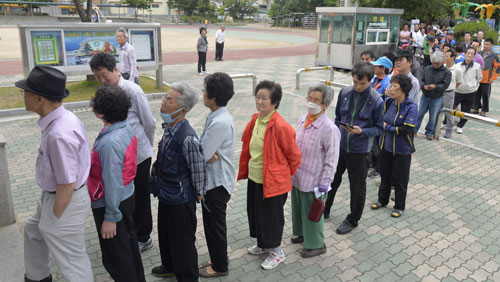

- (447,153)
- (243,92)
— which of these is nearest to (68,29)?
(243,92)

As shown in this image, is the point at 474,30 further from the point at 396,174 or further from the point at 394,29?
the point at 396,174

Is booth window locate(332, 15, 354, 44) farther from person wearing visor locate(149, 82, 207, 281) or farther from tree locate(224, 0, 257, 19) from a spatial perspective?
tree locate(224, 0, 257, 19)

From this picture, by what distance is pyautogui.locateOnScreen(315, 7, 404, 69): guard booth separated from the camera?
16403 millimetres

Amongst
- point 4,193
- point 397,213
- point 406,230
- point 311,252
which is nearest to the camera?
point 311,252

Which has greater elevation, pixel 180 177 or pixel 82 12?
pixel 82 12

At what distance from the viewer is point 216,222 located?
11.3 ft

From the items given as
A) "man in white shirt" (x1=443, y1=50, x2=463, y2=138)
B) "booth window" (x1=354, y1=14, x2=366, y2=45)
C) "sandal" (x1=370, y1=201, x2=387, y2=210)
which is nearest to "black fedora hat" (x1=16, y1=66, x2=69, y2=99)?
"sandal" (x1=370, y1=201, x2=387, y2=210)

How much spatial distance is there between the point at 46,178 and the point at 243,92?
31.6ft

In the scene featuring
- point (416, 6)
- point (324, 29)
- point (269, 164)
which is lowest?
point (269, 164)

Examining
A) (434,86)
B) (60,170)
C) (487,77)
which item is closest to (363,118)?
(60,170)

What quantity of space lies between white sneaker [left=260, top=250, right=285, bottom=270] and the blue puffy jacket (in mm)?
1353

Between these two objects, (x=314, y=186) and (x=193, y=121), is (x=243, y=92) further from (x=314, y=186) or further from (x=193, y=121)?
(x=314, y=186)

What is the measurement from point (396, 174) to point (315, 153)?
161 cm

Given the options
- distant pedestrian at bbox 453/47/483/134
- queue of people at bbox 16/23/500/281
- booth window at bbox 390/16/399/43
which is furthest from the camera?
booth window at bbox 390/16/399/43
